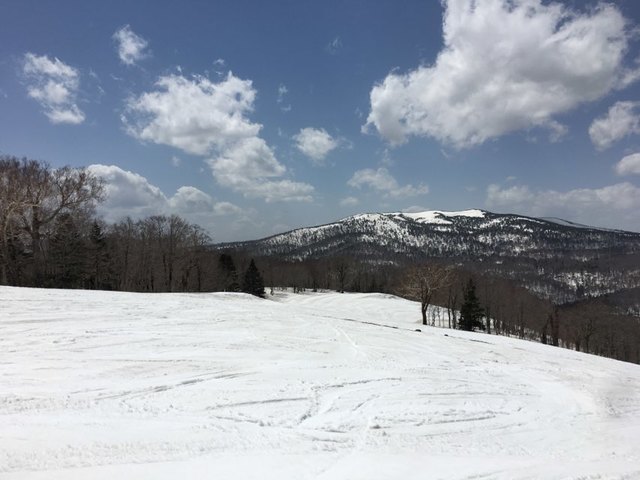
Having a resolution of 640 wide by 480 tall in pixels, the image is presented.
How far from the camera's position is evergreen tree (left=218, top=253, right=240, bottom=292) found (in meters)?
70.4

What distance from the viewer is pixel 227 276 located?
7344cm

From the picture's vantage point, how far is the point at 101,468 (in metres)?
5.52

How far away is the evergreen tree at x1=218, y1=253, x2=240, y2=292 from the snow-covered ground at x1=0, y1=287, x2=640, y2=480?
53.3 meters

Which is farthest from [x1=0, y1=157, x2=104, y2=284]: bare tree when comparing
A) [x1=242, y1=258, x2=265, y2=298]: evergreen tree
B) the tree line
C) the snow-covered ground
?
[x1=242, y1=258, x2=265, y2=298]: evergreen tree

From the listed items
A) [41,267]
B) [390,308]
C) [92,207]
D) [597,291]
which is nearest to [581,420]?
[92,207]

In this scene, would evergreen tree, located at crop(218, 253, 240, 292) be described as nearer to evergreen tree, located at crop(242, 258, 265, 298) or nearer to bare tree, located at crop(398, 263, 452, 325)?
evergreen tree, located at crop(242, 258, 265, 298)

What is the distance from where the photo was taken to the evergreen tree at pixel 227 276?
231 feet

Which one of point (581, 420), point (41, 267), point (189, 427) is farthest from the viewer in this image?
point (41, 267)

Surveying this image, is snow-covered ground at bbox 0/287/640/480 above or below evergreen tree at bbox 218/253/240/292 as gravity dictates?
below

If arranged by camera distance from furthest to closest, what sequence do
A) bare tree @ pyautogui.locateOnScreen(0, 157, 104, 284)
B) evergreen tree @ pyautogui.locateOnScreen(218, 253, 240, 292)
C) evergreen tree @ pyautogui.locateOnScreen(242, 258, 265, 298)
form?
evergreen tree @ pyautogui.locateOnScreen(242, 258, 265, 298), evergreen tree @ pyautogui.locateOnScreen(218, 253, 240, 292), bare tree @ pyautogui.locateOnScreen(0, 157, 104, 284)

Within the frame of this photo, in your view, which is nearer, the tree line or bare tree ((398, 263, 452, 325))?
the tree line

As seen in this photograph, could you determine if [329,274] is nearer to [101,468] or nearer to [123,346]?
[123,346]

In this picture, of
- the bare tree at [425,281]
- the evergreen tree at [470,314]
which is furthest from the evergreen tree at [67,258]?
the evergreen tree at [470,314]

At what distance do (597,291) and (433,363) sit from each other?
8739 inches
